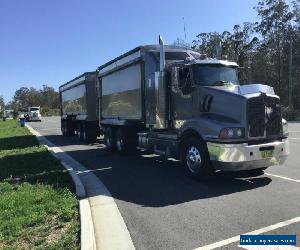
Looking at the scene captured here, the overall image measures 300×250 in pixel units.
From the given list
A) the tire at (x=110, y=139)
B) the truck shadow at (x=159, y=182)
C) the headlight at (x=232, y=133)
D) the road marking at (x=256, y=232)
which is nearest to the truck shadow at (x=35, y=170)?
the truck shadow at (x=159, y=182)

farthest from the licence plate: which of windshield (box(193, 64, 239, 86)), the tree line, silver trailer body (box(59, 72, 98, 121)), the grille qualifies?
the tree line

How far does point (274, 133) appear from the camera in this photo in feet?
31.8

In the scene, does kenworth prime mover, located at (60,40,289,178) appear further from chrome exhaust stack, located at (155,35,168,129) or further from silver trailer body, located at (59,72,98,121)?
silver trailer body, located at (59,72,98,121)

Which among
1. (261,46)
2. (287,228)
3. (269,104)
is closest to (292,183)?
(269,104)

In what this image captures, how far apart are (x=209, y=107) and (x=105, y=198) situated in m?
3.16

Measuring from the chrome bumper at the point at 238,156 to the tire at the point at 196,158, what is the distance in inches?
9.2

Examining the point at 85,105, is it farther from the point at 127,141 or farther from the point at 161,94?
the point at 161,94

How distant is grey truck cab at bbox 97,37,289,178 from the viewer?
9.30m

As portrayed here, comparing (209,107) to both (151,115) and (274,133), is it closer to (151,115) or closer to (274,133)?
(274,133)

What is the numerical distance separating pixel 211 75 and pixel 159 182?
283 cm

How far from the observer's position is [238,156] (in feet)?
30.1

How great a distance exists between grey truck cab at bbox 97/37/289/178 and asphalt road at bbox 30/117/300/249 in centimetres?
52

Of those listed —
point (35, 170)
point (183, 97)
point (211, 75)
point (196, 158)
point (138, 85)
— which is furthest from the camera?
point (138, 85)

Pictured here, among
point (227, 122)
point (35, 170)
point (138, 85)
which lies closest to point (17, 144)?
point (35, 170)
